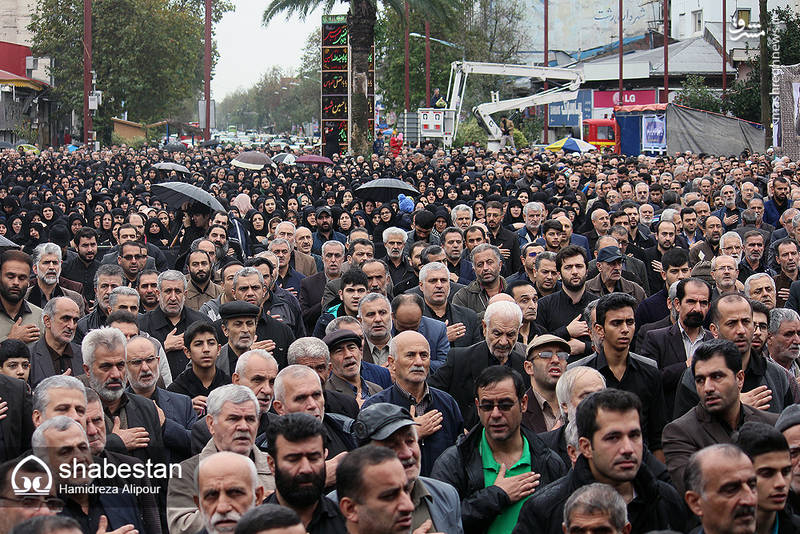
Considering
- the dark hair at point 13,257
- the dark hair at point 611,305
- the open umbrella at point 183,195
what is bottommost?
the dark hair at point 611,305

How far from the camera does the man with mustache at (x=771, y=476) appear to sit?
15.2 ft

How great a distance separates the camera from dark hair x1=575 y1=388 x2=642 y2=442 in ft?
16.1

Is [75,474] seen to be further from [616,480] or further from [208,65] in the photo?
[208,65]

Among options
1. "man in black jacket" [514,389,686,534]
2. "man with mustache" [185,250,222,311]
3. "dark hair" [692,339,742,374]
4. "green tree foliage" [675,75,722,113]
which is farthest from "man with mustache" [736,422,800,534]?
"green tree foliage" [675,75,722,113]

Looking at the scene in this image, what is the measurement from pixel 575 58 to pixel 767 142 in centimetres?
4813

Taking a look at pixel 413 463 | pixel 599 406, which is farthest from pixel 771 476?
pixel 413 463

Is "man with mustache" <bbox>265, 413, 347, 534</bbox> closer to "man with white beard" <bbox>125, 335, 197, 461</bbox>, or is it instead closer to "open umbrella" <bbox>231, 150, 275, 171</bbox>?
"man with white beard" <bbox>125, 335, 197, 461</bbox>

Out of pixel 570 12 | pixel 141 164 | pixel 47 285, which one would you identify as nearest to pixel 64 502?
pixel 47 285

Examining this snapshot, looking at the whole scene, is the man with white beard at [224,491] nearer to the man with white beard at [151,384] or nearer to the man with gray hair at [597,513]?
the man with gray hair at [597,513]

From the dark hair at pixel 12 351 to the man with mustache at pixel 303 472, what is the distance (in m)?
2.43

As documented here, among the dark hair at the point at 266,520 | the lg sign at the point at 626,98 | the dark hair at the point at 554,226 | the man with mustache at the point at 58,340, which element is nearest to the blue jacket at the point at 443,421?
the dark hair at the point at 266,520

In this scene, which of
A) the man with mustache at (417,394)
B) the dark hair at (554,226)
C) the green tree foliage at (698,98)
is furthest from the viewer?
the green tree foliage at (698,98)

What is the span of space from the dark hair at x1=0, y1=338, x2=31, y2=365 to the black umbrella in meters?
12.0

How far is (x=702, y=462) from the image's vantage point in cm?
447
